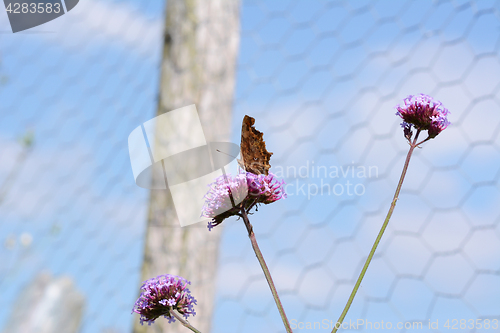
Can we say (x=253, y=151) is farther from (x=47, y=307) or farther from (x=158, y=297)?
(x=47, y=307)

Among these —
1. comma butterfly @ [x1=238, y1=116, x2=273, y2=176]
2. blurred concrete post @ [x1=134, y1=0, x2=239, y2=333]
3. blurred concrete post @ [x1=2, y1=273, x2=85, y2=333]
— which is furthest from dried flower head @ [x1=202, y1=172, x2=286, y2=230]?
blurred concrete post @ [x1=2, y1=273, x2=85, y2=333]

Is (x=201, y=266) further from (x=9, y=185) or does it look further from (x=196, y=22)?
(x=9, y=185)

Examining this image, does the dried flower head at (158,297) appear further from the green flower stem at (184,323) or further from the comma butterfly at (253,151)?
the comma butterfly at (253,151)

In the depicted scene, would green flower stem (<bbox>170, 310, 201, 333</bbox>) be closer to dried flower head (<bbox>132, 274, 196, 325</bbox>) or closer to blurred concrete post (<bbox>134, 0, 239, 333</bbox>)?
dried flower head (<bbox>132, 274, 196, 325</bbox>)

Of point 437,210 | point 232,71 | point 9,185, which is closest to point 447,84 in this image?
point 437,210

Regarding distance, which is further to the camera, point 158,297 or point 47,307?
point 47,307

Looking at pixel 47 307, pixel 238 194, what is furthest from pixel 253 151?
pixel 47 307
